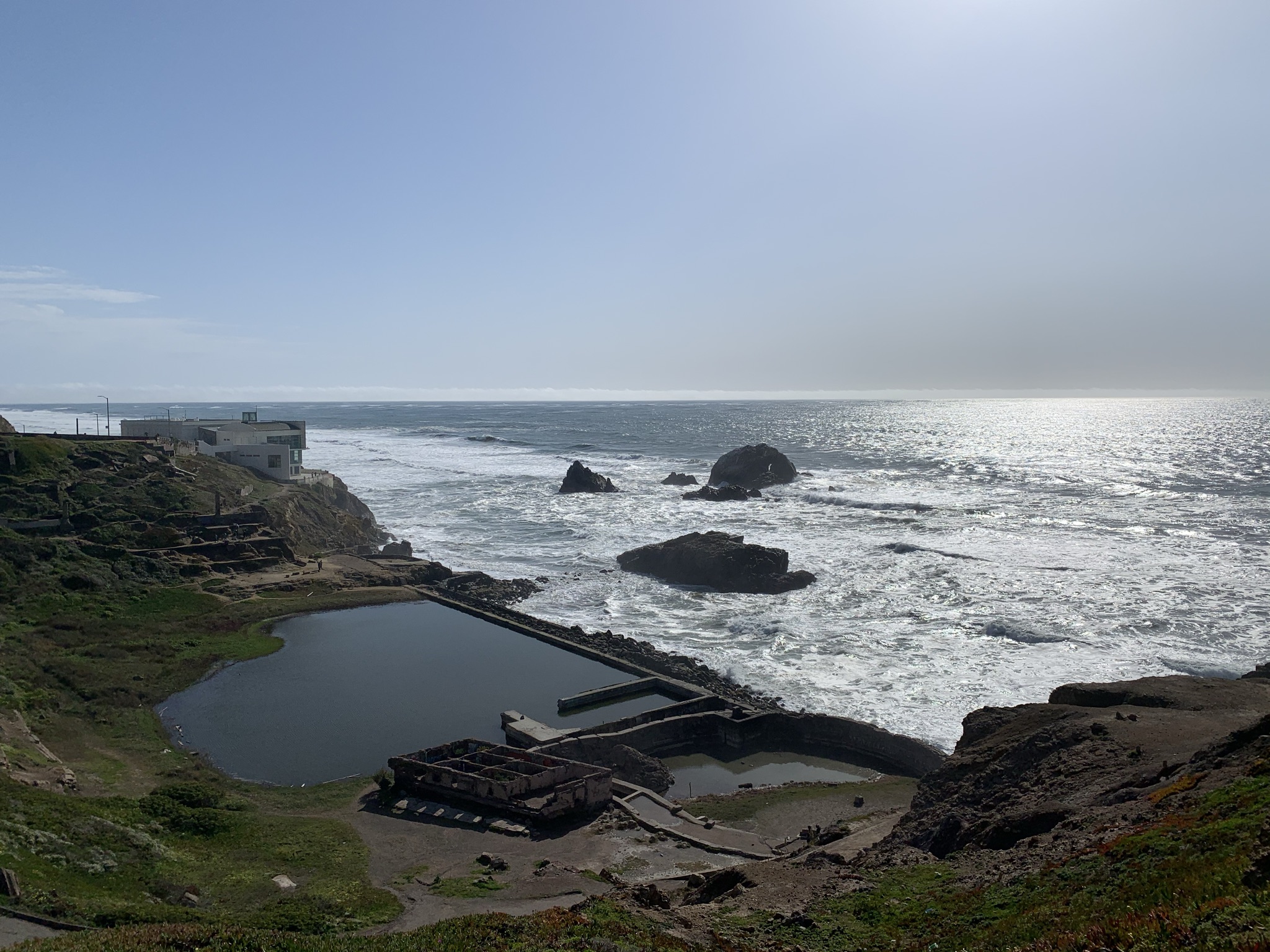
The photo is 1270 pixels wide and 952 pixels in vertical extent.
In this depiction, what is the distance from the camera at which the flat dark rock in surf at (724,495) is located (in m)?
98.8

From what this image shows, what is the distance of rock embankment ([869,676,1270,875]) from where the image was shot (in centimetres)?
1875

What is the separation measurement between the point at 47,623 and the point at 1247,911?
47.2 meters

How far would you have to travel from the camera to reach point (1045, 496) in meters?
101

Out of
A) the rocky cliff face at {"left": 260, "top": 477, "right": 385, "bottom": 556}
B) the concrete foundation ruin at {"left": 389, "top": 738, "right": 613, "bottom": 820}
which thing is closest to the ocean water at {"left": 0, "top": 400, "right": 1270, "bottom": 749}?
the rocky cliff face at {"left": 260, "top": 477, "right": 385, "bottom": 556}

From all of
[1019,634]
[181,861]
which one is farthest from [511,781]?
[1019,634]

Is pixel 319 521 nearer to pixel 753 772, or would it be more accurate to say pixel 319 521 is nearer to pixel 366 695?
pixel 366 695

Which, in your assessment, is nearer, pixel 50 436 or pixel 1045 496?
pixel 50 436

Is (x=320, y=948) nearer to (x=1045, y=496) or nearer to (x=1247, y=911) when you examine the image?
(x=1247, y=911)

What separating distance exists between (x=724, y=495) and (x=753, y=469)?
1428 centimetres

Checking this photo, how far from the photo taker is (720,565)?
60.6 m

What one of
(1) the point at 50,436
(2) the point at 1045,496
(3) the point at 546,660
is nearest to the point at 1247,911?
(3) the point at 546,660

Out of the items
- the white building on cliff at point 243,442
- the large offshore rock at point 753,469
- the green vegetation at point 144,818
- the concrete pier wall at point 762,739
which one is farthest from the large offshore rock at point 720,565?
the large offshore rock at point 753,469

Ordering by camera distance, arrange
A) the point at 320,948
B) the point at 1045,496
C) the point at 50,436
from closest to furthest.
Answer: the point at 320,948 < the point at 50,436 < the point at 1045,496

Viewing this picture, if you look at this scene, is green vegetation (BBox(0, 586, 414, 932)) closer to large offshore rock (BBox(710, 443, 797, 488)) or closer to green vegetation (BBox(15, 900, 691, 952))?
green vegetation (BBox(15, 900, 691, 952))
